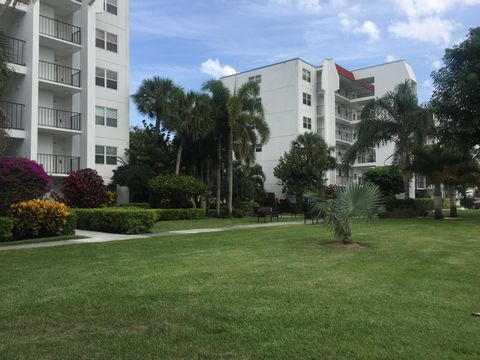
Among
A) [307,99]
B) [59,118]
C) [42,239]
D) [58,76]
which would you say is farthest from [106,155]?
[307,99]

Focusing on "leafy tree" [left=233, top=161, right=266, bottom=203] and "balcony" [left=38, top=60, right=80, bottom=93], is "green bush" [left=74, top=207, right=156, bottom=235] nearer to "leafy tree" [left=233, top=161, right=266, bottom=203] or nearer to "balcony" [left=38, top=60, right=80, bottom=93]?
"balcony" [left=38, top=60, right=80, bottom=93]

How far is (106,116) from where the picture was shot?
106ft

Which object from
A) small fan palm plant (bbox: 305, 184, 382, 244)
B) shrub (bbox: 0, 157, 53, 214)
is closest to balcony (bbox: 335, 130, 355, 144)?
shrub (bbox: 0, 157, 53, 214)

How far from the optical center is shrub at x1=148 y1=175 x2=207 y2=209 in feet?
95.8

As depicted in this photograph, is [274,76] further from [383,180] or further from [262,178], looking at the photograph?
[383,180]

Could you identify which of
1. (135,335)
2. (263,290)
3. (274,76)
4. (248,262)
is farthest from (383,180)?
(135,335)

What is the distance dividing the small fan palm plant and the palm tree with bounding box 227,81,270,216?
17822 mm

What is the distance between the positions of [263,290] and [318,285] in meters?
1.02

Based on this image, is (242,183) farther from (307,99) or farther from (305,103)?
(307,99)

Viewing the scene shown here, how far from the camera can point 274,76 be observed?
52594 millimetres

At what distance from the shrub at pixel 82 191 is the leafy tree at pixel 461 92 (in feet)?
63.5

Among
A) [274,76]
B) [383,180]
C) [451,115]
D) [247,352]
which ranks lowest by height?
[247,352]

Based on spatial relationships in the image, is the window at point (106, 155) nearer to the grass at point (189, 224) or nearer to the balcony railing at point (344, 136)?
the grass at point (189, 224)

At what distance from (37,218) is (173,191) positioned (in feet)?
42.5
